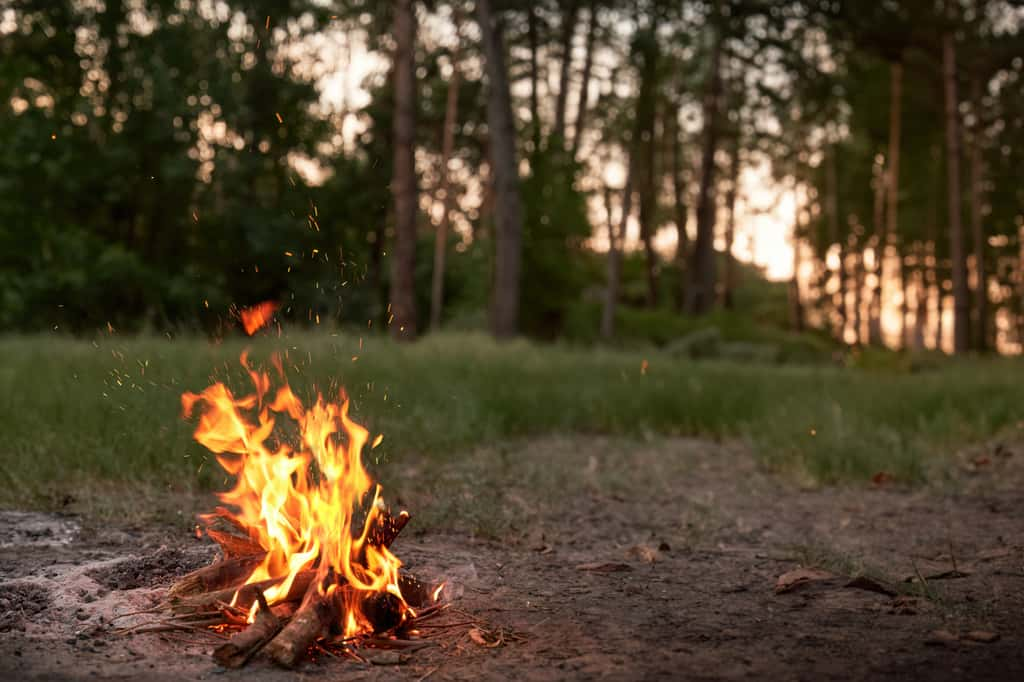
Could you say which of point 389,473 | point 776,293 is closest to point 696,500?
point 389,473

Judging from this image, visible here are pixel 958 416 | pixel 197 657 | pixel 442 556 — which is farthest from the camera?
pixel 958 416

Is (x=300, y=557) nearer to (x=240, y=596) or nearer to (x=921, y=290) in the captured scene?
(x=240, y=596)

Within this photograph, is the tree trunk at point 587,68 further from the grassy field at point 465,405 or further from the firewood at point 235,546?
the firewood at point 235,546

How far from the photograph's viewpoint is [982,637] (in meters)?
3.97

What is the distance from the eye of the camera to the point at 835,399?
11766 millimetres

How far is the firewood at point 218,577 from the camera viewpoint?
4246 mm

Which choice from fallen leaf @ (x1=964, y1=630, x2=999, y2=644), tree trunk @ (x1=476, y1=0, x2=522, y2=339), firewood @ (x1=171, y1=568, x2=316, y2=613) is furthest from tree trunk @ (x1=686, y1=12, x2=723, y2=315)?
firewood @ (x1=171, y1=568, x2=316, y2=613)

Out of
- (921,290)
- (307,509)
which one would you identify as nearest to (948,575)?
(307,509)

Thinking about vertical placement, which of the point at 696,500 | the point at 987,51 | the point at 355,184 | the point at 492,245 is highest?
the point at 987,51

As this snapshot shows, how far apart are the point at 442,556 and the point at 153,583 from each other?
146 cm

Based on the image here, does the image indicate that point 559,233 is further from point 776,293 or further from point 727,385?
point 776,293

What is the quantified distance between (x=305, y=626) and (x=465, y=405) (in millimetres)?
6318

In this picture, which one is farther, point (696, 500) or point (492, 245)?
point (492, 245)

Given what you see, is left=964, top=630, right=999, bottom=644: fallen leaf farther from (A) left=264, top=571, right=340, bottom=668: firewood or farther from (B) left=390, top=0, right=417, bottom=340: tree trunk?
(B) left=390, top=0, right=417, bottom=340: tree trunk
